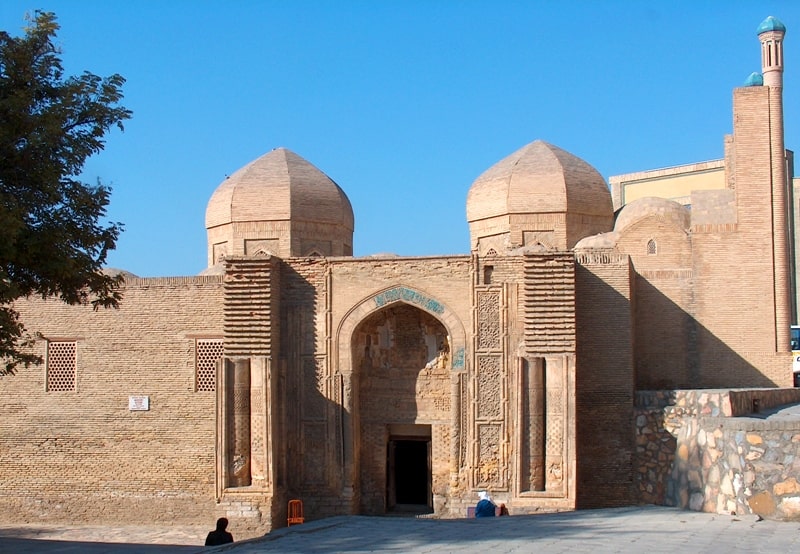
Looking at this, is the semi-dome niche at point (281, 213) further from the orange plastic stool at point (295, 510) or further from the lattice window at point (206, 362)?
the orange plastic stool at point (295, 510)

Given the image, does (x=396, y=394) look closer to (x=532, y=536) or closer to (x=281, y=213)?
(x=281, y=213)

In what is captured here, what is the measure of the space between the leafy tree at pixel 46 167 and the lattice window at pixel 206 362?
7263mm

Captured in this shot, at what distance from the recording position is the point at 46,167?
1030cm

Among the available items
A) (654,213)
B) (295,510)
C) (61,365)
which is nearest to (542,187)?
(654,213)

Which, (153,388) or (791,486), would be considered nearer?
(791,486)

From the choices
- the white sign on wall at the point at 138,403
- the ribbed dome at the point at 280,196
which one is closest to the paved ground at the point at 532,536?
the white sign on wall at the point at 138,403

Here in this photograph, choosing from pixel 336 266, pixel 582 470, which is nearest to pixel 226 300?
pixel 336 266

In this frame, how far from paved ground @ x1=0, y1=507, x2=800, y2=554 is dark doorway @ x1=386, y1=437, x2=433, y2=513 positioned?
6.59 metres

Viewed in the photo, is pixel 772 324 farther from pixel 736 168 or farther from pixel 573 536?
pixel 573 536

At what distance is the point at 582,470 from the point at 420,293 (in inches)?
155

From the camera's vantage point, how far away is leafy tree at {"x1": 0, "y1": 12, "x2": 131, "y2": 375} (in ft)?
33.2

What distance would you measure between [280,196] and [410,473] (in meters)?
9.12

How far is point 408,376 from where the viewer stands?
1738cm

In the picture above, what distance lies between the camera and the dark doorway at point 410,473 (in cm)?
1758
